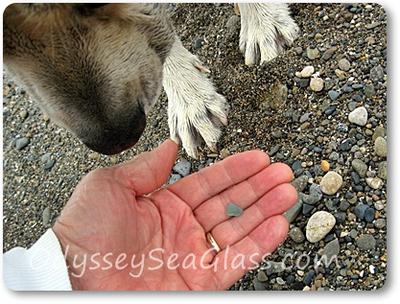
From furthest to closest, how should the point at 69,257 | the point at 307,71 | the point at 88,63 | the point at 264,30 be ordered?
the point at 264,30 → the point at 307,71 → the point at 69,257 → the point at 88,63

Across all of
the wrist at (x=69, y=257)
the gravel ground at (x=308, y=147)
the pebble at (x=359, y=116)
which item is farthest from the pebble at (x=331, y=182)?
the wrist at (x=69, y=257)

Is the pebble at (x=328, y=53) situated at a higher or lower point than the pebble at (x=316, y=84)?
higher

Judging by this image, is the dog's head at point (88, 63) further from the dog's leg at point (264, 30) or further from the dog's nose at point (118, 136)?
the dog's leg at point (264, 30)

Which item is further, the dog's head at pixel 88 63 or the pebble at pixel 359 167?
the pebble at pixel 359 167


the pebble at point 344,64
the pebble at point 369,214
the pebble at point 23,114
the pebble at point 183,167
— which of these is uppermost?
the pebble at point 23,114

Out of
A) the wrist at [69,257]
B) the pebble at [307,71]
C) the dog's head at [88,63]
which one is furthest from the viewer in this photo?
the pebble at [307,71]

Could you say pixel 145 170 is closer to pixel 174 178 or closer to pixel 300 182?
pixel 174 178

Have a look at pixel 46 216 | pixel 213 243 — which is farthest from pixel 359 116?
pixel 46 216
